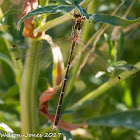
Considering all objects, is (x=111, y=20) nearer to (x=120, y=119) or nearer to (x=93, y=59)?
(x=93, y=59)

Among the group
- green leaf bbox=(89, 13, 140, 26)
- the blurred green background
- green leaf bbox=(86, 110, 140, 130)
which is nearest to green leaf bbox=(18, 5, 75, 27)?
green leaf bbox=(89, 13, 140, 26)

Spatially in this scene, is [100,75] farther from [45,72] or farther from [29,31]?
[45,72]

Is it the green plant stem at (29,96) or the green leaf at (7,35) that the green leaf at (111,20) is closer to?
the green plant stem at (29,96)

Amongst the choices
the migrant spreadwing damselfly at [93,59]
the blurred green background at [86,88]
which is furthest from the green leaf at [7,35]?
the migrant spreadwing damselfly at [93,59]

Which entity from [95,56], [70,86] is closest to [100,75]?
[95,56]

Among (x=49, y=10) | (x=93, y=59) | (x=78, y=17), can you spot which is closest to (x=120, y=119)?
(x=93, y=59)

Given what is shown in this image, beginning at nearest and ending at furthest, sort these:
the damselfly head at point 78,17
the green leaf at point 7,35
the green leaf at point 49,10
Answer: the green leaf at point 49,10
the damselfly head at point 78,17
the green leaf at point 7,35

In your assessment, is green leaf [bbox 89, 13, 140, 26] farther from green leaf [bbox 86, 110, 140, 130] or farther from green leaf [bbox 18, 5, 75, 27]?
green leaf [bbox 86, 110, 140, 130]

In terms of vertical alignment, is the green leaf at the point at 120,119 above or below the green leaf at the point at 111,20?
below

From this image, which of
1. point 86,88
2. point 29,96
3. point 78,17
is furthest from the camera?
point 86,88
